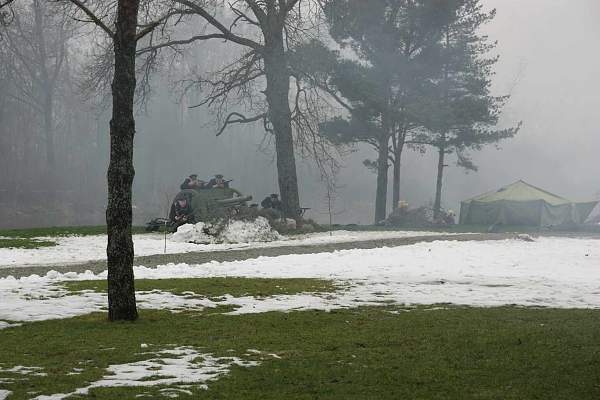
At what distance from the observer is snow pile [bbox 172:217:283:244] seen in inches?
864

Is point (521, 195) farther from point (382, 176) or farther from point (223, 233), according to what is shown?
point (223, 233)

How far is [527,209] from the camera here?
3534 cm

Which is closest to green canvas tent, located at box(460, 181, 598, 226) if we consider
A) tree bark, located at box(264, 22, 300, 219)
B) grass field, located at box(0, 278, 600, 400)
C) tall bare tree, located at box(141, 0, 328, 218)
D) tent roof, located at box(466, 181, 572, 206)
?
tent roof, located at box(466, 181, 572, 206)

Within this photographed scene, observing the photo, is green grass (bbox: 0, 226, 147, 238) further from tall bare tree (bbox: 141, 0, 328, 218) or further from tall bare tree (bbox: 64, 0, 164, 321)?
tall bare tree (bbox: 64, 0, 164, 321)

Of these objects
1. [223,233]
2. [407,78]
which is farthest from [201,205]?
[407,78]

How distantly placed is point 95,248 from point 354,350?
1391cm

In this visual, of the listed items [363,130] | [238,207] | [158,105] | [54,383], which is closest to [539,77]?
[158,105]

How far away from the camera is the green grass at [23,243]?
766 inches

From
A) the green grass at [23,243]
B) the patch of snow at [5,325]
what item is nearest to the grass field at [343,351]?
the patch of snow at [5,325]

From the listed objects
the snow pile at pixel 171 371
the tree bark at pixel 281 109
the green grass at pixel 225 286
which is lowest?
the snow pile at pixel 171 371

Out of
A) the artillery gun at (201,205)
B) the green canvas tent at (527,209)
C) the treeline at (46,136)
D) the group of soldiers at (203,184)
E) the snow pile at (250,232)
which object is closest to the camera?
the snow pile at (250,232)

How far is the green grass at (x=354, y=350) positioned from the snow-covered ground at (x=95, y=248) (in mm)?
8312

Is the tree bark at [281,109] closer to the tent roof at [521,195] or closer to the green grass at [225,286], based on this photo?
the tent roof at [521,195]

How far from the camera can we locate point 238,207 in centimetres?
2361
